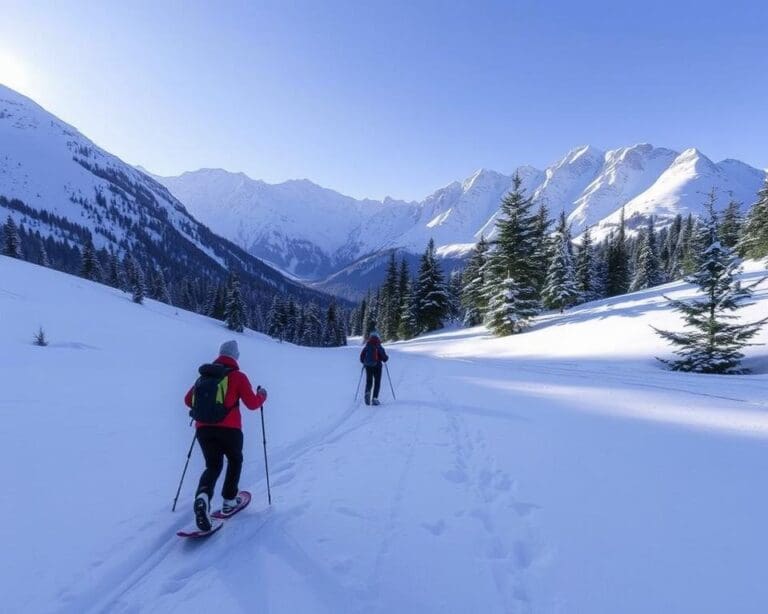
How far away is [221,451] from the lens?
4.92m

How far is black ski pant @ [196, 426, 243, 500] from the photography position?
482cm

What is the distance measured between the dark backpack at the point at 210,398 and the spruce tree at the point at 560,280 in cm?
3662

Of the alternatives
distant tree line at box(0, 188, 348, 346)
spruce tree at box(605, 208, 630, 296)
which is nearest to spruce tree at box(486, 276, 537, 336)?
spruce tree at box(605, 208, 630, 296)

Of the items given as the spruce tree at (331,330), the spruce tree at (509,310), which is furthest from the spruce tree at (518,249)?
the spruce tree at (331,330)

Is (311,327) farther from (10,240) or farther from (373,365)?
(373,365)

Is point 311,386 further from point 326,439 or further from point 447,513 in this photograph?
point 447,513

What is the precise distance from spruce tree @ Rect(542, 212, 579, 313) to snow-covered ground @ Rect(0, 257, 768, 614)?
26243mm

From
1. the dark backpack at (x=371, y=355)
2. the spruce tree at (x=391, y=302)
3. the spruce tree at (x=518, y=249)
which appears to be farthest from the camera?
the spruce tree at (x=391, y=302)

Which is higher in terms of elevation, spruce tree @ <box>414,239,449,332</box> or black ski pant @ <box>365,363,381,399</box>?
spruce tree @ <box>414,239,449,332</box>

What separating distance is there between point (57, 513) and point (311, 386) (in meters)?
9.68

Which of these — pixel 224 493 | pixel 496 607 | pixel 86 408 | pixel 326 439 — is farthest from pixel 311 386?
pixel 496 607

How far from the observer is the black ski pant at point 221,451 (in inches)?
190

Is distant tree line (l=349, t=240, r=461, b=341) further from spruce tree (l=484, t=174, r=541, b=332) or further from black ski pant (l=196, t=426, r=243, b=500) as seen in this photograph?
black ski pant (l=196, t=426, r=243, b=500)

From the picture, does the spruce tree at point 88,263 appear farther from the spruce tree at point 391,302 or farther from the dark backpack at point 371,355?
the dark backpack at point 371,355
